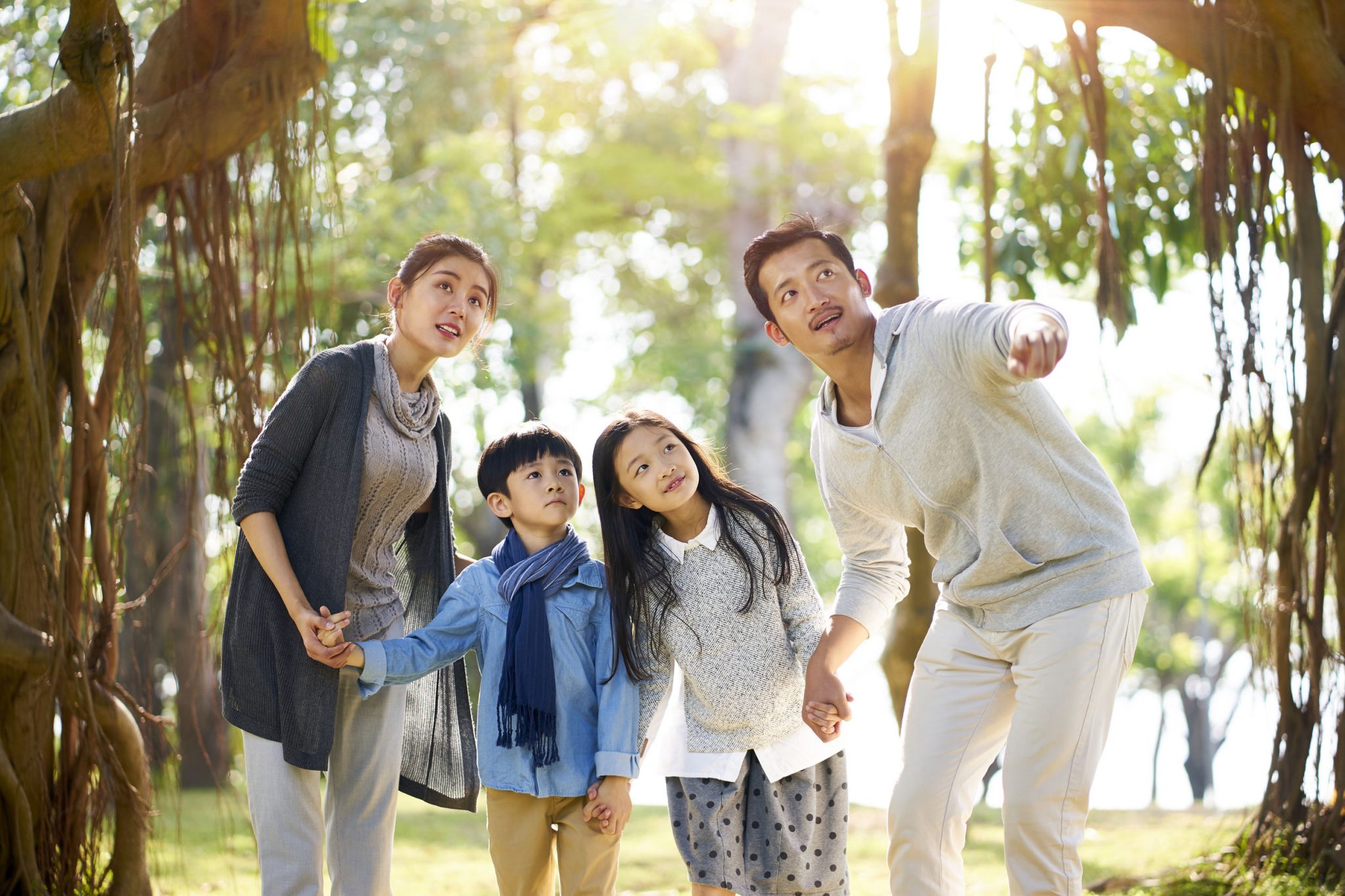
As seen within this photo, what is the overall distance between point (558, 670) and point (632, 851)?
3.27m

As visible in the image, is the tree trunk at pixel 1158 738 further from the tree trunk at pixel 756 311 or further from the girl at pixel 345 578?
the girl at pixel 345 578

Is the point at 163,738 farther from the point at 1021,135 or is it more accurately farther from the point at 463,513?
the point at 463,513

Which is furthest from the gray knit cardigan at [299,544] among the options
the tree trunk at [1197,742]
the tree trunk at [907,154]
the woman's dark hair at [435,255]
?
the tree trunk at [1197,742]

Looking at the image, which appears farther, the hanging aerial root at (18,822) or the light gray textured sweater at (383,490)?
the hanging aerial root at (18,822)

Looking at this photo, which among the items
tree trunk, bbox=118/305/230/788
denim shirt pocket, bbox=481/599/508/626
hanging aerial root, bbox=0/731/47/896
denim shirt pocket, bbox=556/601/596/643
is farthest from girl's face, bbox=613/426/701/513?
tree trunk, bbox=118/305/230/788

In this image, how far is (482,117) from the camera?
1160cm

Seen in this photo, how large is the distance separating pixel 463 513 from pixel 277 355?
→ 1058 cm

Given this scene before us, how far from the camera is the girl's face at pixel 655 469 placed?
261 centimetres

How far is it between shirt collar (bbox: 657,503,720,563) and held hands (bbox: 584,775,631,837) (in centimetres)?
49

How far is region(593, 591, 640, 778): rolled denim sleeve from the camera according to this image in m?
2.48

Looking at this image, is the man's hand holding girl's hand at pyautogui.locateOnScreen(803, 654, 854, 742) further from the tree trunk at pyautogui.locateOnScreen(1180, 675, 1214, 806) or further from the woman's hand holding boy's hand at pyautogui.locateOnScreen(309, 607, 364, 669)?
the tree trunk at pyautogui.locateOnScreen(1180, 675, 1214, 806)

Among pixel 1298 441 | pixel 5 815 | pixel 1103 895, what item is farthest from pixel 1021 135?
pixel 5 815

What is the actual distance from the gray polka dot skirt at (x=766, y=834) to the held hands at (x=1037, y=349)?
1051mm

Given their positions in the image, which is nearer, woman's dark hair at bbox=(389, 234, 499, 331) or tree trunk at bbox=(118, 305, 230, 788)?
woman's dark hair at bbox=(389, 234, 499, 331)
